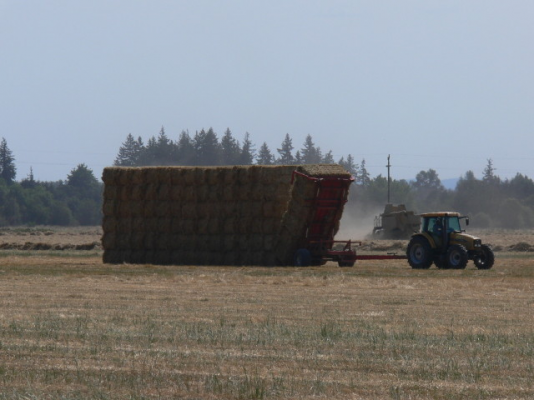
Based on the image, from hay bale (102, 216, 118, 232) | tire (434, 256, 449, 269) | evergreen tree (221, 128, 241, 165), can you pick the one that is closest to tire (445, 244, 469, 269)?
tire (434, 256, 449, 269)

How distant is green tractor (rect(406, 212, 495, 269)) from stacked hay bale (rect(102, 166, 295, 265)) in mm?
4666

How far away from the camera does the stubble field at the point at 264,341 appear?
9.30 metres

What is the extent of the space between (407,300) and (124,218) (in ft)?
63.0

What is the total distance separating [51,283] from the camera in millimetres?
22453

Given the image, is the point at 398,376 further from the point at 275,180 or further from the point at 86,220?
the point at 86,220

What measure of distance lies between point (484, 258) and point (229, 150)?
11789 centimetres

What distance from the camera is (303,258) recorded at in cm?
3241

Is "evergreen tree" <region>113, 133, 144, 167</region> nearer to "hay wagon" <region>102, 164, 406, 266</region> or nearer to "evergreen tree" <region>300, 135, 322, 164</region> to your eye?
"evergreen tree" <region>300, 135, 322, 164</region>

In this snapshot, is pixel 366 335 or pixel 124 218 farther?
pixel 124 218

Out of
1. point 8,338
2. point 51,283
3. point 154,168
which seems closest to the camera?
point 8,338

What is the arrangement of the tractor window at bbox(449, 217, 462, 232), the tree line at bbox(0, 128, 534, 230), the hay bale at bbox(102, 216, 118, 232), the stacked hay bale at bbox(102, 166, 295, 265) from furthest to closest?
the tree line at bbox(0, 128, 534, 230), the hay bale at bbox(102, 216, 118, 232), the stacked hay bale at bbox(102, 166, 295, 265), the tractor window at bbox(449, 217, 462, 232)

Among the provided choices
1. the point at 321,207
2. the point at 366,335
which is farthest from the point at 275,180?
the point at 366,335

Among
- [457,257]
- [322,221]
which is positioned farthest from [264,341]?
[322,221]

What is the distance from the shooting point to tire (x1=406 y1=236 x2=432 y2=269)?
31250mm
